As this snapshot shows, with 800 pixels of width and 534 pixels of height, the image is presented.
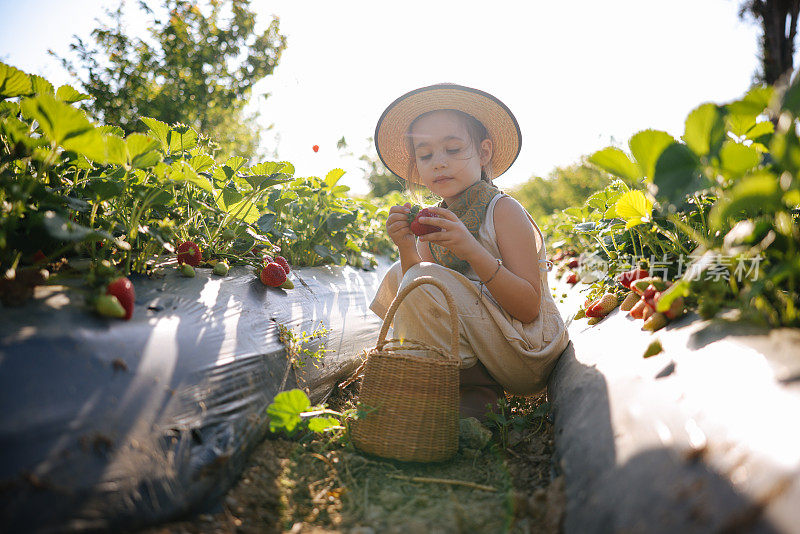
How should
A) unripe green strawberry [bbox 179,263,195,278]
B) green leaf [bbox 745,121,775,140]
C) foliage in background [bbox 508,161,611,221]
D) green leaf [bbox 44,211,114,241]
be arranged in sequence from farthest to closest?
foliage in background [bbox 508,161,611,221], unripe green strawberry [bbox 179,263,195,278], green leaf [bbox 745,121,775,140], green leaf [bbox 44,211,114,241]

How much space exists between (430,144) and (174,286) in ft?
3.43

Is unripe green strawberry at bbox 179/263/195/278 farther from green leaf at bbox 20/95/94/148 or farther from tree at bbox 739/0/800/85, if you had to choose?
tree at bbox 739/0/800/85

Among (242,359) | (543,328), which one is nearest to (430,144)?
(543,328)

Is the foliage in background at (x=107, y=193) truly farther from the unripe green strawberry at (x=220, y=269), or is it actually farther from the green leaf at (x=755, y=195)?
the green leaf at (x=755, y=195)

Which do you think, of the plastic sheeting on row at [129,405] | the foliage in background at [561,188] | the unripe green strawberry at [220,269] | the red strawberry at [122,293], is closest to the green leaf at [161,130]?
the unripe green strawberry at [220,269]

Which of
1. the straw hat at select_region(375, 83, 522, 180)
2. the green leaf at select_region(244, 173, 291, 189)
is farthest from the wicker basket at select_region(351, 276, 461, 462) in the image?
the straw hat at select_region(375, 83, 522, 180)

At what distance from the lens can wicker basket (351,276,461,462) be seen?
125 cm

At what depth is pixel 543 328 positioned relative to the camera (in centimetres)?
168

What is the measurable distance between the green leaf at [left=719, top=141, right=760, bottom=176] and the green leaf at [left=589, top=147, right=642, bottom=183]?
225mm

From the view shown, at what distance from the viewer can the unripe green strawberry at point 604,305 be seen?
1747 millimetres

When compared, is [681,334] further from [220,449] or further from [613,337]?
[220,449]

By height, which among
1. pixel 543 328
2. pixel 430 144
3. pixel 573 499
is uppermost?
pixel 430 144

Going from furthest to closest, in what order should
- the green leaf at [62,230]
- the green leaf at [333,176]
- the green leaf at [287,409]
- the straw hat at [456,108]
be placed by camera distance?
the green leaf at [333,176]
the straw hat at [456,108]
the green leaf at [287,409]
the green leaf at [62,230]

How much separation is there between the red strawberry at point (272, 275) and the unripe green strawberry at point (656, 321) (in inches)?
48.2
